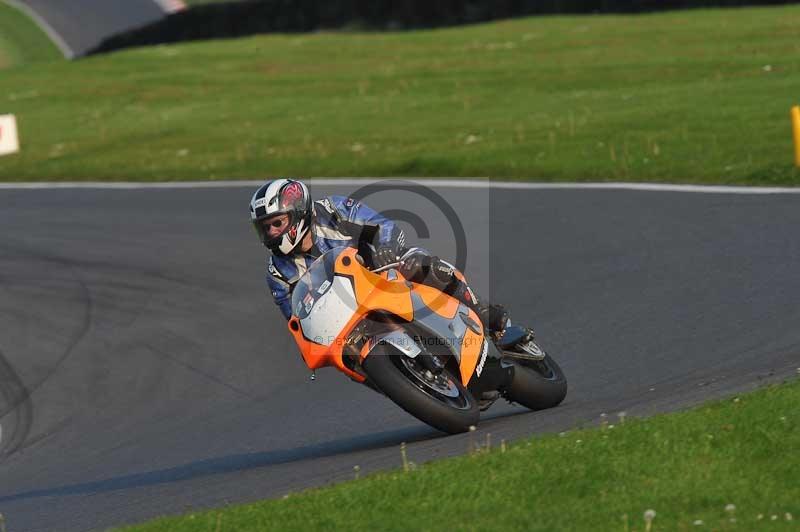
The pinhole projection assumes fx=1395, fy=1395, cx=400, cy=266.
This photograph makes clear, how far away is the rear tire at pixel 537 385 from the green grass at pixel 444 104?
321 inches

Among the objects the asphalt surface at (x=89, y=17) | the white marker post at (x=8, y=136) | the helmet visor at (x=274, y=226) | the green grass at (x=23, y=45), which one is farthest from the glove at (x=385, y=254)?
the green grass at (x=23, y=45)

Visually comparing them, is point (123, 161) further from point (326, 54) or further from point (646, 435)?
point (646, 435)

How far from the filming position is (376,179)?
66.2 ft

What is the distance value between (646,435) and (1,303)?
8931mm

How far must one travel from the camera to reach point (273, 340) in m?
12.2

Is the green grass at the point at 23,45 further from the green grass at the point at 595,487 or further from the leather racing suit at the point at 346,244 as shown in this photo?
the green grass at the point at 595,487

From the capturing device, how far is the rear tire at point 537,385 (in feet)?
27.4

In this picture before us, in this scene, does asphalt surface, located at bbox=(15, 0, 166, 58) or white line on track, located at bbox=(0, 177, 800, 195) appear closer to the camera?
white line on track, located at bbox=(0, 177, 800, 195)

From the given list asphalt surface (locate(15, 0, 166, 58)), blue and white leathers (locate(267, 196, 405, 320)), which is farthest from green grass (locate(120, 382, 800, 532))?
asphalt surface (locate(15, 0, 166, 58))

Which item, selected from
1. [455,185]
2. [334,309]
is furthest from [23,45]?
[334,309]

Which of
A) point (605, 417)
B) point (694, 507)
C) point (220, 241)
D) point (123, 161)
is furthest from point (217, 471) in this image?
point (123, 161)

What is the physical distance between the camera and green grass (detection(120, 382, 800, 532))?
18.5ft

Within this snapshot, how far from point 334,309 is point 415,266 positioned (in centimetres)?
54

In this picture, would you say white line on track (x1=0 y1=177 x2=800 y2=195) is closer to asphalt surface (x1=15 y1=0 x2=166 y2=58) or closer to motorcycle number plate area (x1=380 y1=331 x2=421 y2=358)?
motorcycle number plate area (x1=380 y1=331 x2=421 y2=358)
